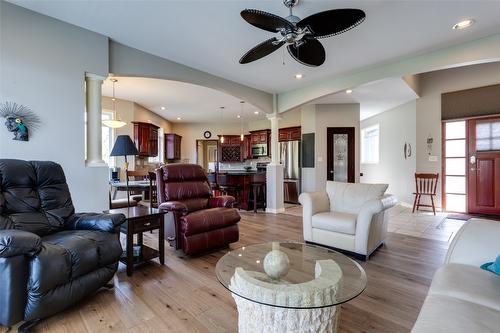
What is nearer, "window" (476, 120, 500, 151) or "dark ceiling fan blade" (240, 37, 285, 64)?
"dark ceiling fan blade" (240, 37, 285, 64)

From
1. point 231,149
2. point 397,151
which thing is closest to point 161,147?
point 231,149

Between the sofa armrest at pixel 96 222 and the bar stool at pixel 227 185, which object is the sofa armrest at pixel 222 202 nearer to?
the sofa armrest at pixel 96 222

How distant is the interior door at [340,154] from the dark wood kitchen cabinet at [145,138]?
480 cm

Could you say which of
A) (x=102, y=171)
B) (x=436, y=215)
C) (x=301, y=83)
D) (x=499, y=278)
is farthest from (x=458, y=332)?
(x=436, y=215)

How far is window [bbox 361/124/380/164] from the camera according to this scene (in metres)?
8.09

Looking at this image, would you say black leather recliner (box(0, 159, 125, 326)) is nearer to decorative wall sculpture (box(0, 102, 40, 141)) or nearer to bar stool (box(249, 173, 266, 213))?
decorative wall sculpture (box(0, 102, 40, 141))

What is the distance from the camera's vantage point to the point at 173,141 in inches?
340

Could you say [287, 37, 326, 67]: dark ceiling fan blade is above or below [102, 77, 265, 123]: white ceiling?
below

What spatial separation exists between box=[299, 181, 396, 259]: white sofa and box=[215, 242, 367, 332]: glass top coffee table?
1.22 m

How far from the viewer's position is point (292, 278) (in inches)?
62.9

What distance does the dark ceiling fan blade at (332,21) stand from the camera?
6.18 feet

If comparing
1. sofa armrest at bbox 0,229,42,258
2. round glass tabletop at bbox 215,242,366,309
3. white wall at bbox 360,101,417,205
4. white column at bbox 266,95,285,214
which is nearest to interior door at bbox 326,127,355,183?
white wall at bbox 360,101,417,205

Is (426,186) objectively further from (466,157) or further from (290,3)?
(290,3)

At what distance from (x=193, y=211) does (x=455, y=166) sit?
5.77 m
